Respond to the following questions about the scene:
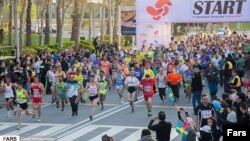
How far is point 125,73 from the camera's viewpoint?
27484 mm

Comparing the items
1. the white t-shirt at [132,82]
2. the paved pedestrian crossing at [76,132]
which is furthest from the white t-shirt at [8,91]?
the white t-shirt at [132,82]

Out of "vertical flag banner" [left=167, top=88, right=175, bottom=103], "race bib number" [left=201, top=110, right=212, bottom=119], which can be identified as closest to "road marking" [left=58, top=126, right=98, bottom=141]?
"race bib number" [left=201, top=110, right=212, bottom=119]

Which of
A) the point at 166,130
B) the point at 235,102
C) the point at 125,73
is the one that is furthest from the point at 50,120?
the point at 166,130

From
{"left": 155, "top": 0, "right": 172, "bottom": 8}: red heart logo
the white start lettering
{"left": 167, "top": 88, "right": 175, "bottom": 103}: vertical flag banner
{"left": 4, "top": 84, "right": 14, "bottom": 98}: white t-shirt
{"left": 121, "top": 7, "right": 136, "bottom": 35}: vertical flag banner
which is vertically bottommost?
{"left": 167, "top": 88, "right": 175, "bottom": 103}: vertical flag banner

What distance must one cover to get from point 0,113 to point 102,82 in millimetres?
3993

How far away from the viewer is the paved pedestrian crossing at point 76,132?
62.8 ft

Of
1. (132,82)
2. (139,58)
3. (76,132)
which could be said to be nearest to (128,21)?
(139,58)

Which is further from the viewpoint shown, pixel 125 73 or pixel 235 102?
pixel 125 73

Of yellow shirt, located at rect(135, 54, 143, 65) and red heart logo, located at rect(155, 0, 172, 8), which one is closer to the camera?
yellow shirt, located at rect(135, 54, 143, 65)

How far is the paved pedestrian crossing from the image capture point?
62.8 feet

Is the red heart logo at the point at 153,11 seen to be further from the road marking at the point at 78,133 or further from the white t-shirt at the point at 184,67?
the road marking at the point at 78,133

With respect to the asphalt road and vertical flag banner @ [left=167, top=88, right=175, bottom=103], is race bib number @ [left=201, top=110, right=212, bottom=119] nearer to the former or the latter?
the asphalt road

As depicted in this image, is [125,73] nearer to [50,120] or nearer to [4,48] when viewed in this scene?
[50,120]

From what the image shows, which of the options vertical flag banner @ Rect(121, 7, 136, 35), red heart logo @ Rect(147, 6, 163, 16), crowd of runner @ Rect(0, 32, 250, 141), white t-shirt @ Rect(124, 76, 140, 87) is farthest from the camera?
vertical flag banner @ Rect(121, 7, 136, 35)
